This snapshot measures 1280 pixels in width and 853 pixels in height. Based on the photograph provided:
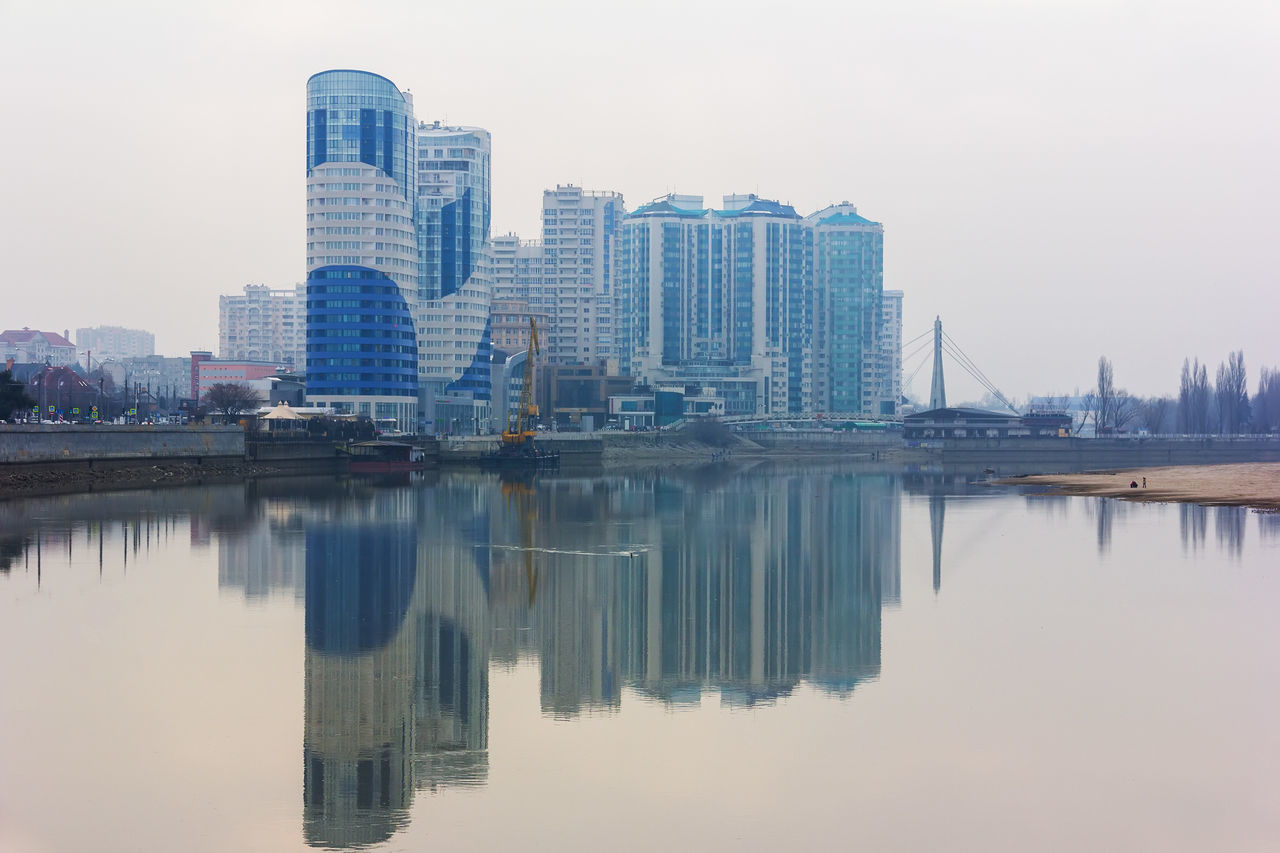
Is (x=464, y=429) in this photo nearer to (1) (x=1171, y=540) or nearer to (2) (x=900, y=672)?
(1) (x=1171, y=540)

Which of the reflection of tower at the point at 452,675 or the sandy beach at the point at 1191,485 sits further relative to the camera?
the sandy beach at the point at 1191,485

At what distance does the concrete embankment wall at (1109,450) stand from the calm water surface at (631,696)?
99500mm

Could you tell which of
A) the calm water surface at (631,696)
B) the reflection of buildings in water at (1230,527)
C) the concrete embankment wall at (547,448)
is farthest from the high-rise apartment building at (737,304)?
the calm water surface at (631,696)

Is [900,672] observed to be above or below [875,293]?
below

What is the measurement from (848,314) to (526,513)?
139789 mm

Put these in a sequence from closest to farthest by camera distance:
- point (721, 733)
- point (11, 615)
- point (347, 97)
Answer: point (721, 733) < point (11, 615) < point (347, 97)

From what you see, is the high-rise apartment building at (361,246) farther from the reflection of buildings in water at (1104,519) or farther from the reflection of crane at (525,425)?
the reflection of buildings in water at (1104,519)

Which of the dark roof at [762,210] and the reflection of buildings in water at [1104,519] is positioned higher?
the dark roof at [762,210]

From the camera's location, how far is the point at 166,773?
13.6m

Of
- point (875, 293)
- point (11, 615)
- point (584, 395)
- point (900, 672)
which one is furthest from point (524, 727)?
point (875, 293)

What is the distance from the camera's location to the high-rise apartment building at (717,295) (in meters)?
172

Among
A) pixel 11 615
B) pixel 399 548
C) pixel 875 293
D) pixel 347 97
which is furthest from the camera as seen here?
pixel 875 293

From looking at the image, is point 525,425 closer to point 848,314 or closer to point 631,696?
point 848,314

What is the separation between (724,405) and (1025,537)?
4926 inches
